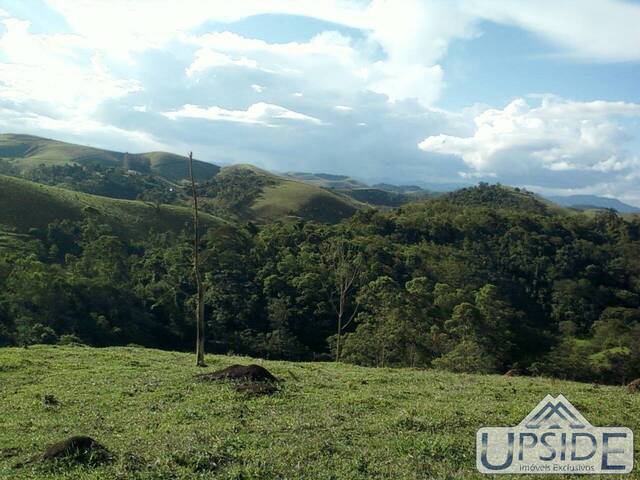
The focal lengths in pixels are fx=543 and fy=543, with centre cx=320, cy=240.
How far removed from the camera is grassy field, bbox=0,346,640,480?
1045cm

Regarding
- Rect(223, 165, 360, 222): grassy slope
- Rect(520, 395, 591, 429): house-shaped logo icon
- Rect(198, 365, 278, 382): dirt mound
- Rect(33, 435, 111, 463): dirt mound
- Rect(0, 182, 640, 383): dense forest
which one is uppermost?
Rect(223, 165, 360, 222): grassy slope

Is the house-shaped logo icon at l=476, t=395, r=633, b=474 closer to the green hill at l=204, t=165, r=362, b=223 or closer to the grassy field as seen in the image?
the grassy field

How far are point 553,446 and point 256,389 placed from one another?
350 inches

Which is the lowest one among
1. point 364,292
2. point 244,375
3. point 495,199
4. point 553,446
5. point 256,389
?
point 364,292

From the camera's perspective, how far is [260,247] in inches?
3479

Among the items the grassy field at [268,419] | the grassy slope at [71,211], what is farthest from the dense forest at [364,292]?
the grassy field at [268,419]

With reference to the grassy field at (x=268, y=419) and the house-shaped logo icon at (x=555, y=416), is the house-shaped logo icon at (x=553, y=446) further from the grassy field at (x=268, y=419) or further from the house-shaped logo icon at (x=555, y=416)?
the grassy field at (x=268, y=419)

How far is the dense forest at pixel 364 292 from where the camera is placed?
178 feet

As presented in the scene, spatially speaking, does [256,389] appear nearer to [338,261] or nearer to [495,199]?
[338,261]

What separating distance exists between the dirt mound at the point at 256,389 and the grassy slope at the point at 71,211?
7907 cm

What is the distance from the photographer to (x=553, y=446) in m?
12.2

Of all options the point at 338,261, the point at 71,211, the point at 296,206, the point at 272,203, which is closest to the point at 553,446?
the point at 338,261

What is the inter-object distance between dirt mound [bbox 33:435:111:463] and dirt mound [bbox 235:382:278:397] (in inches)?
257

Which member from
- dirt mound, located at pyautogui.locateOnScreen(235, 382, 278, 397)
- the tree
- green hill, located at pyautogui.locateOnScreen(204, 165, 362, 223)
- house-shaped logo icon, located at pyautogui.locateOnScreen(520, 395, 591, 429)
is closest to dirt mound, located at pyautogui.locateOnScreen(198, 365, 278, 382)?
dirt mound, located at pyautogui.locateOnScreen(235, 382, 278, 397)
